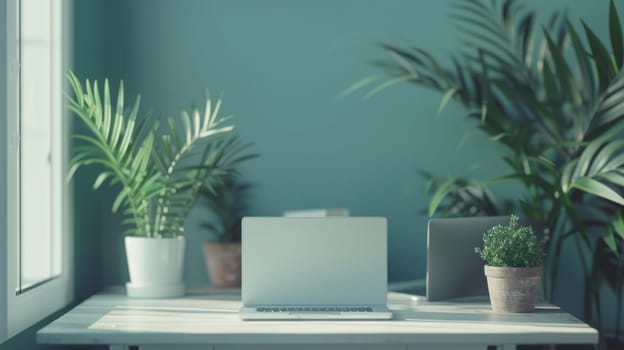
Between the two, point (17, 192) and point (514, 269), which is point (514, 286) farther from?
point (17, 192)

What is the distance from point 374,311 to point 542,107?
1170 millimetres

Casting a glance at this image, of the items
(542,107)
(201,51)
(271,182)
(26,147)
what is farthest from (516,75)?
(26,147)

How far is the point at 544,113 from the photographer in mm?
3119

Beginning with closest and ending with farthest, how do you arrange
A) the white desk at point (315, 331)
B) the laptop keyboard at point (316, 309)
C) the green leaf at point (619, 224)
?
the white desk at point (315, 331)
the laptop keyboard at point (316, 309)
the green leaf at point (619, 224)

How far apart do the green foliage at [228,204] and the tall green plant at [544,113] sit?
0.65 m

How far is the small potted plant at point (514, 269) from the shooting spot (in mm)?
2586

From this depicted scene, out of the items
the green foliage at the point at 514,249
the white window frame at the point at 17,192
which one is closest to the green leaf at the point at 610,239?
the green foliage at the point at 514,249

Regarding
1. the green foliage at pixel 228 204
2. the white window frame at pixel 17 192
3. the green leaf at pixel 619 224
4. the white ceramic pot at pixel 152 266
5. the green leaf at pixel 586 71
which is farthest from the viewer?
the green foliage at pixel 228 204

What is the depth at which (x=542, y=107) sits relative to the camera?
3.11 metres

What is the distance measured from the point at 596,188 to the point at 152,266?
161 cm

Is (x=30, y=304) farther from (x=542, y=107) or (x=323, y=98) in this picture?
(x=542, y=107)

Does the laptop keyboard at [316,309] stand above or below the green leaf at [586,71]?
below

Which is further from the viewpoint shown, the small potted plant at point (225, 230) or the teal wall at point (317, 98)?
the teal wall at point (317, 98)

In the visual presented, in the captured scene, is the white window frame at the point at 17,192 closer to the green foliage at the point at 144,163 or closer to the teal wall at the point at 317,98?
the green foliage at the point at 144,163
